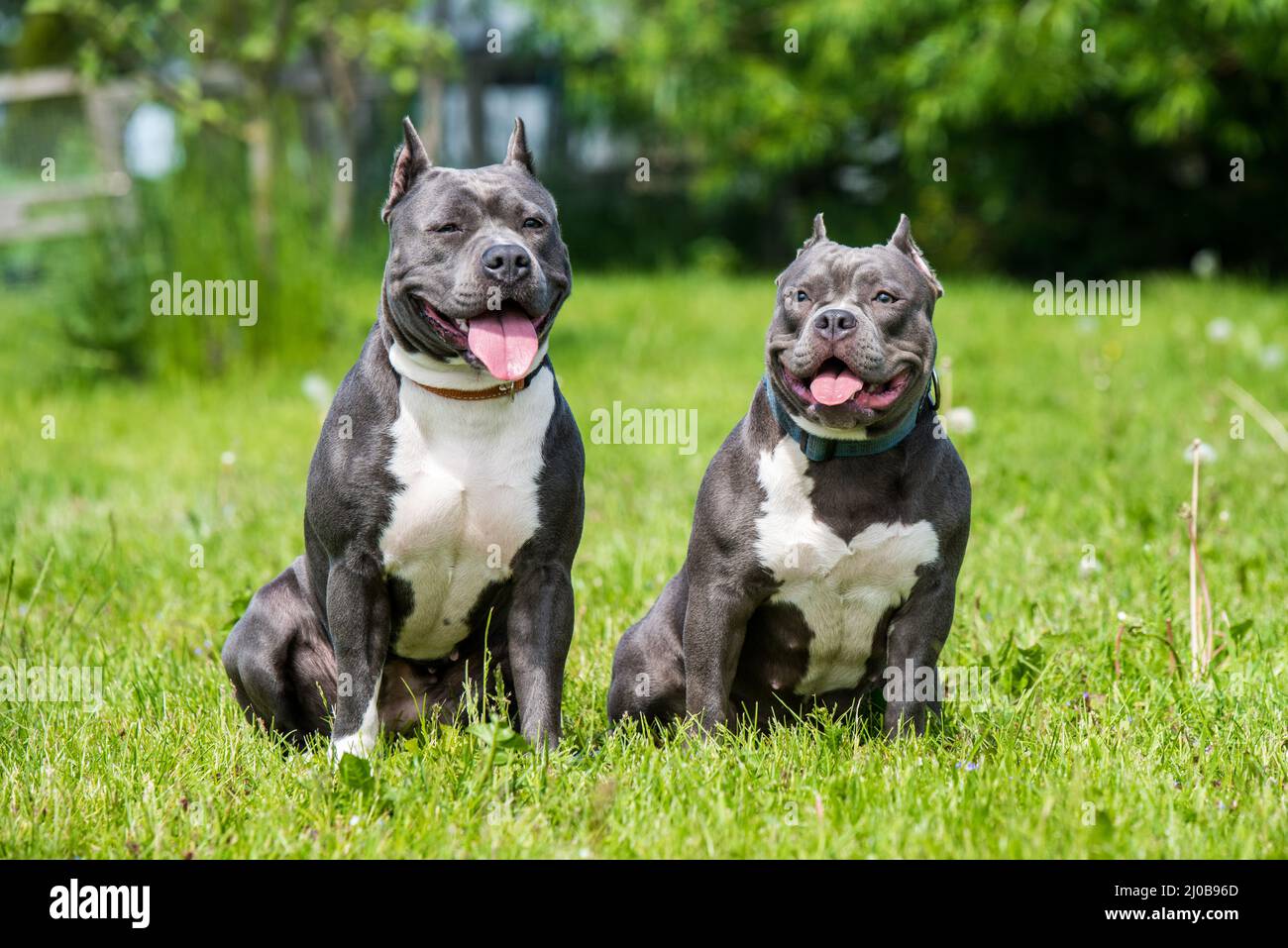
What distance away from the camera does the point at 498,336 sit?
3.25 m

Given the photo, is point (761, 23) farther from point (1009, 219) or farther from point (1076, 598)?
point (1076, 598)

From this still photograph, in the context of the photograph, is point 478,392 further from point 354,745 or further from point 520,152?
point 354,745

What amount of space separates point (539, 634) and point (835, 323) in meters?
1.02

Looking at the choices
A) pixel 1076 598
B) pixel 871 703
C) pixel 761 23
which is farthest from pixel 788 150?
pixel 871 703

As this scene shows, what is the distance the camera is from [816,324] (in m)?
3.18

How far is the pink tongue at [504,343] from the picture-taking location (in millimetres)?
3213

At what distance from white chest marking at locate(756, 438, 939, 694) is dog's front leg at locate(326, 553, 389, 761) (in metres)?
0.92

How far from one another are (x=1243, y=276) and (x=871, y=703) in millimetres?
11430

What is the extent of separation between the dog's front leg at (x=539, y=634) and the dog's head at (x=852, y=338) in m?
0.71

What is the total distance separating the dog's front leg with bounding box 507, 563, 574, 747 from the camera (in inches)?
136

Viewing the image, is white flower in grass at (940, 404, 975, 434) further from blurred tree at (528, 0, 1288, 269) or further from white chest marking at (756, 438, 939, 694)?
blurred tree at (528, 0, 1288, 269)

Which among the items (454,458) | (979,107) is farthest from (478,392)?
(979,107)

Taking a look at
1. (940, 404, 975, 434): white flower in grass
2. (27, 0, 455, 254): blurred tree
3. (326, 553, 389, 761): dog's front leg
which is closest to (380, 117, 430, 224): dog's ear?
(326, 553, 389, 761): dog's front leg

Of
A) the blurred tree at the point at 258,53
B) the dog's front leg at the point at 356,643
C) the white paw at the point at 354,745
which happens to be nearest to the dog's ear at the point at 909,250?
the dog's front leg at the point at 356,643
